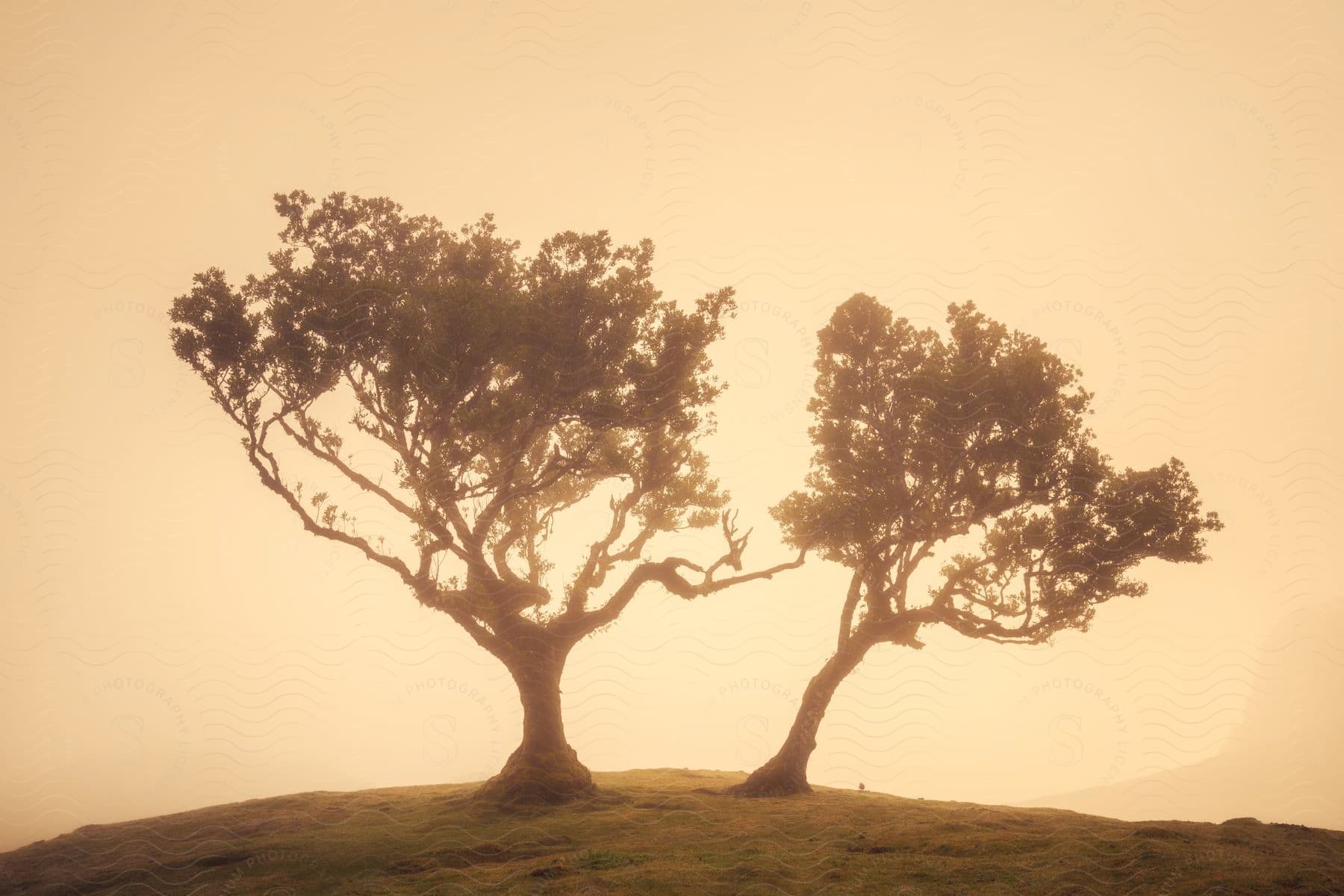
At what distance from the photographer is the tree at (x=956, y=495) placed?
A: 2466 cm

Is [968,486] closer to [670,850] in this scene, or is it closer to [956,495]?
[956,495]

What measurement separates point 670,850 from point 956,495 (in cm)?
1491

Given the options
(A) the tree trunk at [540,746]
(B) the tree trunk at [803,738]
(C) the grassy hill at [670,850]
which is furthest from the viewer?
(B) the tree trunk at [803,738]

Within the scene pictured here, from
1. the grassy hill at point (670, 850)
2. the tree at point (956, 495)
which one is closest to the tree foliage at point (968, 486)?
the tree at point (956, 495)

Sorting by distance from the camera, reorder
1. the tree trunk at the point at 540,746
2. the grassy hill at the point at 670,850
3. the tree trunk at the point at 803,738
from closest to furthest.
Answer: the grassy hill at the point at 670,850 < the tree trunk at the point at 540,746 < the tree trunk at the point at 803,738

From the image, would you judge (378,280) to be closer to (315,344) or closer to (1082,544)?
(315,344)

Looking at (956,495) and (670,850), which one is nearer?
(670,850)

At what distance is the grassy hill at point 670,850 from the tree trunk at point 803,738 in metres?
1.24

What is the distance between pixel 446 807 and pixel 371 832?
2.96 m

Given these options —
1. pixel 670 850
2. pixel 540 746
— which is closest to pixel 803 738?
pixel 540 746

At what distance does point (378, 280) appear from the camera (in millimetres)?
23750

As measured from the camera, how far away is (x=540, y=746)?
24.3m

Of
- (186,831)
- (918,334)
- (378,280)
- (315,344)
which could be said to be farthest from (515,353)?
(186,831)

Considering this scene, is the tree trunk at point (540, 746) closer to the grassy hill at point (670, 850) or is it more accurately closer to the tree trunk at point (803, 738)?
the grassy hill at point (670, 850)
